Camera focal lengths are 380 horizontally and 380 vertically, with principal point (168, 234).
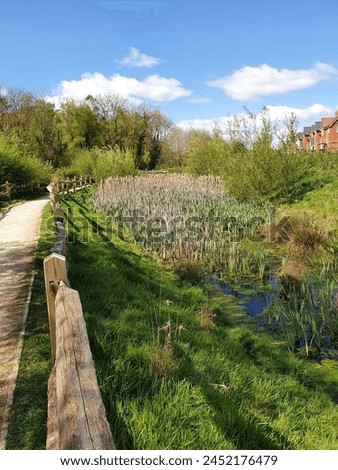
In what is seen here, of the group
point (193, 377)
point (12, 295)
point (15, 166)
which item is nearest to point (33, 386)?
point (193, 377)

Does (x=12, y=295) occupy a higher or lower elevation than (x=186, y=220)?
lower

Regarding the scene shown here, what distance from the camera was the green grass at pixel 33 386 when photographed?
10.4 ft

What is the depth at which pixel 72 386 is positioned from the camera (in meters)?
2.23

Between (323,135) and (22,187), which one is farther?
(323,135)

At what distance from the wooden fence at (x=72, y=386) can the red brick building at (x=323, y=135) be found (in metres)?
50.5

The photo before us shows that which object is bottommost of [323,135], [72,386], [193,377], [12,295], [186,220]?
[193,377]

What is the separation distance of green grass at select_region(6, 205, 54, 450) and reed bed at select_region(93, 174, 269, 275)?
519 centimetres

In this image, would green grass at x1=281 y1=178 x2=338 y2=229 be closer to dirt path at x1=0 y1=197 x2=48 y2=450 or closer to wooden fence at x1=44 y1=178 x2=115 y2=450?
dirt path at x1=0 y1=197 x2=48 y2=450

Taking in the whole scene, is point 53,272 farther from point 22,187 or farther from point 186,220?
point 22,187

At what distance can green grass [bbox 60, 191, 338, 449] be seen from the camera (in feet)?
10.5

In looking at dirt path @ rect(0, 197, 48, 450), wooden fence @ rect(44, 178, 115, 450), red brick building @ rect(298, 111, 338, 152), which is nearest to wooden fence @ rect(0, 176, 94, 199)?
dirt path @ rect(0, 197, 48, 450)

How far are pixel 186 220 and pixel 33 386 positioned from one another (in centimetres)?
948
